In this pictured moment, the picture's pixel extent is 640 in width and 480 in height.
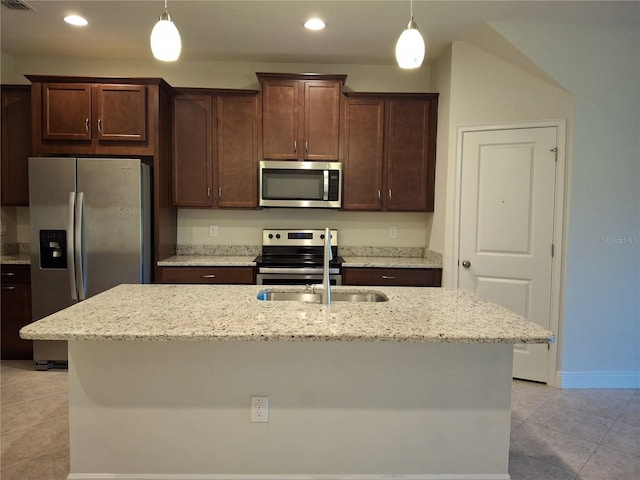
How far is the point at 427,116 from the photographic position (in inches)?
142

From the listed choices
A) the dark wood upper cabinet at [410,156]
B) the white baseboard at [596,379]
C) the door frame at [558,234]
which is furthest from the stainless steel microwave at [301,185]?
the white baseboard at [596,379]

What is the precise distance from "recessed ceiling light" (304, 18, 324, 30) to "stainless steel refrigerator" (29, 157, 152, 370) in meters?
1.66

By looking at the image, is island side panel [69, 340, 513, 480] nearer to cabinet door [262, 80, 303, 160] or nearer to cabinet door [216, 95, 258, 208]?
cabinet door [216, 95, 258, 208]

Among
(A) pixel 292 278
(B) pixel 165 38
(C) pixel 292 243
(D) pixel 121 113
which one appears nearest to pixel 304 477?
(A) pixel 292 278

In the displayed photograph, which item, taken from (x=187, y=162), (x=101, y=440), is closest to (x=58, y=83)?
(x=187, y=162)

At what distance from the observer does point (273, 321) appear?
Result: 156 cm

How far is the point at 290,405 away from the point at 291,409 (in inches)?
0.7

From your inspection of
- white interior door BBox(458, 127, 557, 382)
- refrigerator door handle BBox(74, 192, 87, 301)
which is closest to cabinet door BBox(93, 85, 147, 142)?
refrigerator door handle BBox(74, 192, 87, 301)

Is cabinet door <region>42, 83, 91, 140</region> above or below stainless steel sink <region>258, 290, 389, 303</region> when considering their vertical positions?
above

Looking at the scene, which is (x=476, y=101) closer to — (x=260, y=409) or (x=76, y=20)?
(x=260, y=409)

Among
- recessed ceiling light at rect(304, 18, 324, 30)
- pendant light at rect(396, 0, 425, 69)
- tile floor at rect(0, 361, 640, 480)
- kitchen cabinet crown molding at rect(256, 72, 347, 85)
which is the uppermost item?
recessed ceiling light at rect(304, 18, 324, 30)

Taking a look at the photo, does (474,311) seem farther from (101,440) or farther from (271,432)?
(101,440)

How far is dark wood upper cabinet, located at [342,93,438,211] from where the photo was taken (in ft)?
11.8

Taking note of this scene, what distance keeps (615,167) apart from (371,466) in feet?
8.88
